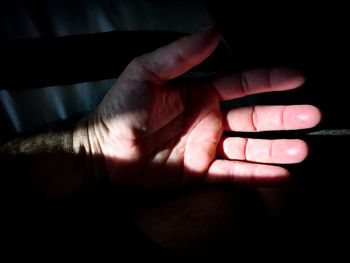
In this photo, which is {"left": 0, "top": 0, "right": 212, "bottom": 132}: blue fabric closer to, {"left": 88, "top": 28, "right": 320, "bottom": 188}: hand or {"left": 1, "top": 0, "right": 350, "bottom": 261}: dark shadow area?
{"left": 1, "top": 0, "right": 350, "bottom": 261}: dark shadow area

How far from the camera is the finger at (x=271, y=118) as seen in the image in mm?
1149

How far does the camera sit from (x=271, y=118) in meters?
1.22

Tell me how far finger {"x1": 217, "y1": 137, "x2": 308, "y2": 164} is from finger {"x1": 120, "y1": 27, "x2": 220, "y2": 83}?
0.52 m

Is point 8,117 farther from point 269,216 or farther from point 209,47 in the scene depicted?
point 269,216

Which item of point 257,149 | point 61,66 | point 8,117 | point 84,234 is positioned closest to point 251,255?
point 257,149

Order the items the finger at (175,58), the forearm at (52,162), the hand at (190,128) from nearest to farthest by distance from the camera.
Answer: the finger at (175,58) → the hand at (190,128) → the forearm at (52,162)

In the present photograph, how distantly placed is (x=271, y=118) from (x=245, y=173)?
290 mm

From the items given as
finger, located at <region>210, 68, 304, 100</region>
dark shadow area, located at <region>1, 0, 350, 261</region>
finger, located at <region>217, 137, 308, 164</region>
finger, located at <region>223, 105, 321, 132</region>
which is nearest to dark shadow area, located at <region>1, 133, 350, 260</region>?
dark shadow area, located at <region>1, 0, 350, 261</region>

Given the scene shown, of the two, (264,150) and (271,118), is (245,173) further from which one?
(271,118)

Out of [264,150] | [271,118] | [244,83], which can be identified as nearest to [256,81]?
[244,83]

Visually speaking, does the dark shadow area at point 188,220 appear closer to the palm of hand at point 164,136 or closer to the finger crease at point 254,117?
the palm of hand at point 164,136

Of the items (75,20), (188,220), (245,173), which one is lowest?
(188,220)

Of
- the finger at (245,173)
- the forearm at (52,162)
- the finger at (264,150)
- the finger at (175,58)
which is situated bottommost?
the finger at (245,173)

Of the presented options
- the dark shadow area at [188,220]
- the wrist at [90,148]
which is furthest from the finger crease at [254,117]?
the wrist at [90,148]
